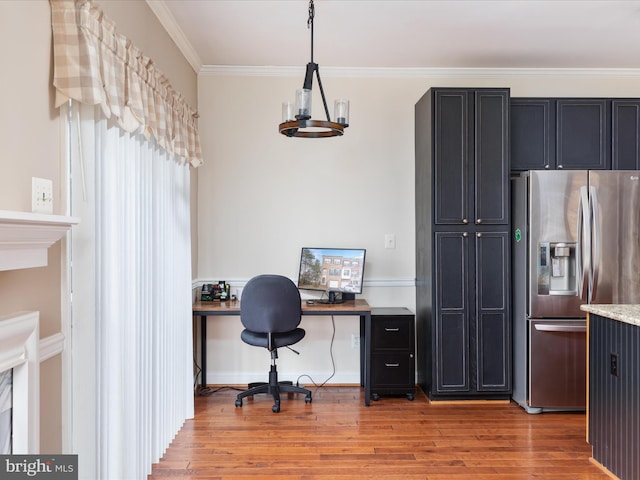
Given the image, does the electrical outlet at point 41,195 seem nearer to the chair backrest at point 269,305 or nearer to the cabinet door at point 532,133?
the chair backrest at point 269,305

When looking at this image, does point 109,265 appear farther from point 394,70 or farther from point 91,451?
point 394,70

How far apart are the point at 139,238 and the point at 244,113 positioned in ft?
6.64

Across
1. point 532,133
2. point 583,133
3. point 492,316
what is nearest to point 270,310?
point 492,316

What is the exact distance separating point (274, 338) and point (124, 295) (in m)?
1.48

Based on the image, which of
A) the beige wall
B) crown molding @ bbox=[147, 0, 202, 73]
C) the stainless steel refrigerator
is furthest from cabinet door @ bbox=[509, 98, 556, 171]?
the beige wall

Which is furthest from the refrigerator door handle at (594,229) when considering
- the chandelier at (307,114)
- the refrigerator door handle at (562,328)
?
the chandelier at (307,114)

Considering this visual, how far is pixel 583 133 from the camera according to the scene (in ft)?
12.5

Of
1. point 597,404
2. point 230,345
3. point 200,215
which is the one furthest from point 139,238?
point 597,404

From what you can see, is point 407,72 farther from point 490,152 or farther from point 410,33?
point 490,152

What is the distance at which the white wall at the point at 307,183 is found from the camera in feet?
13.6

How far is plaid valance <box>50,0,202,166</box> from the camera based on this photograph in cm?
175

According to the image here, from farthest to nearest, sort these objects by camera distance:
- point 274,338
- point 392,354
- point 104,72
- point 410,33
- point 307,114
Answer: point 392,354 < point 274,338 < point 410,33 < point 307,114 < point 104,72

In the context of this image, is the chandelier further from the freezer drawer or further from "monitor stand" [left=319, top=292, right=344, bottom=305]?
the freezer drawer

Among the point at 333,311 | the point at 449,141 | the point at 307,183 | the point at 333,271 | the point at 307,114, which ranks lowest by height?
the point at 333,311
